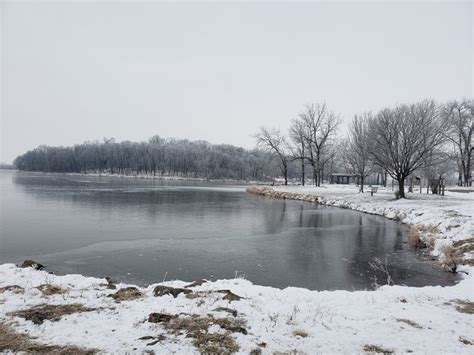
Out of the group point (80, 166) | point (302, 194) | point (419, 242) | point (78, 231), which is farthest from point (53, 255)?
point (80, 166)

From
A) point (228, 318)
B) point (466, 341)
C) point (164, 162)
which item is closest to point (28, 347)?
point (228, 318)

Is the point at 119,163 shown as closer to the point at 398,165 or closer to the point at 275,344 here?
the point at 398,165

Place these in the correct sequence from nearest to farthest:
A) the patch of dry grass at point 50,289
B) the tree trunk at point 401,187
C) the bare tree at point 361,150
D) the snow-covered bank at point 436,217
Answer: the patch of dry grass at point 50,289 < the snow-covered bank at point 436,217 < the tree trunk at point 401,187 < the bare tree at point 361,150

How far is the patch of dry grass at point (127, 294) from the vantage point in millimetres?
6783

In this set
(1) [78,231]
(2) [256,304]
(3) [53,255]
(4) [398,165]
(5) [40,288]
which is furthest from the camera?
(4) [398,165]

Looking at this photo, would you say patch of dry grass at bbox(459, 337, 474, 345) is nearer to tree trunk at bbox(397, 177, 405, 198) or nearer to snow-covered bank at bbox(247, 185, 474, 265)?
snow-covered bank at bbox(247, 185, 474, 265)

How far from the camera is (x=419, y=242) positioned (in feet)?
48.7

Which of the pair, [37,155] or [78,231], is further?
[37,155]

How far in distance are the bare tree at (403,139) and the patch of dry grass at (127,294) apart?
93.7 feet

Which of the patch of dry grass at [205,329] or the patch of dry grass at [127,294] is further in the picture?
the patch of dry grass at [127,294]

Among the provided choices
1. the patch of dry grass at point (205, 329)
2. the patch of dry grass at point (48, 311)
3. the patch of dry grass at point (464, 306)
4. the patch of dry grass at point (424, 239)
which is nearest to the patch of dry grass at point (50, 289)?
the patch of dry grass at point (48, 311)

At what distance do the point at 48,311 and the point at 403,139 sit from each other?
1249 inches

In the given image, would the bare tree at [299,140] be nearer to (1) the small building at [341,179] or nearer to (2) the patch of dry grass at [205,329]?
(1) the small building at [341,179]

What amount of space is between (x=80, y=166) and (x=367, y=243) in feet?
466
